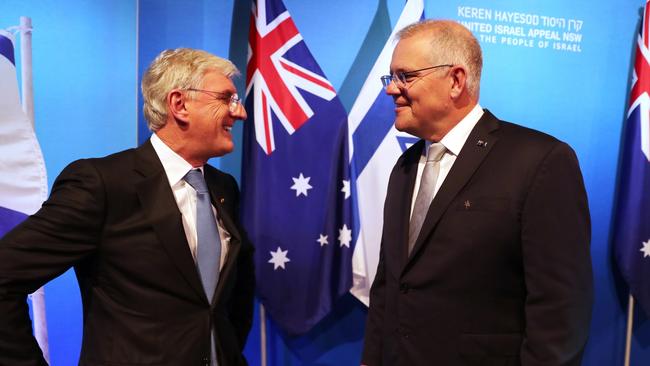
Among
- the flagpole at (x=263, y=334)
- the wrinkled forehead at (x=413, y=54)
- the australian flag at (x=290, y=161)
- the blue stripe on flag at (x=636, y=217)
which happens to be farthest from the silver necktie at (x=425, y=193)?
the blue stripe on flag at (x=636, y=217)

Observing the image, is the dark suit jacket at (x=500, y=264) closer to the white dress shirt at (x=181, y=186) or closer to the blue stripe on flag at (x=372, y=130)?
the white dress shirt at (x=181, y=186)

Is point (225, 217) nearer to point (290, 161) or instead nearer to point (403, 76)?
point (403, 76)

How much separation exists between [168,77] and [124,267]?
612 mm

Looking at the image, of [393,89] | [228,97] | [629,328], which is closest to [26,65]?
[228,97]

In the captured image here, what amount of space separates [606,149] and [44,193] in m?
3.12

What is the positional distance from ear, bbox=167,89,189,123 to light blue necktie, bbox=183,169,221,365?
171mm

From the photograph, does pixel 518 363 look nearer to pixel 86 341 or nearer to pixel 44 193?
pixel 86 341

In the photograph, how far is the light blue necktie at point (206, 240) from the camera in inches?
69.7

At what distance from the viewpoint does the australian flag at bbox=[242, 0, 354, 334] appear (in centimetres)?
304

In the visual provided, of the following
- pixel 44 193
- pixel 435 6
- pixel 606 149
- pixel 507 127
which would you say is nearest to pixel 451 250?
pixel 507 127

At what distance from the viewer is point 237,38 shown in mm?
3270

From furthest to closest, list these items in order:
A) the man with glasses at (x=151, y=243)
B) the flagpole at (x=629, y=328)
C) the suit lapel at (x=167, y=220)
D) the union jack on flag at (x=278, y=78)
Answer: the flagpole at (x=629, y=328)
the union jack on flag at (x=278, y=78)
the suit lapel at (x=167, y=220)
the man with glasses at (x=151, y=243)

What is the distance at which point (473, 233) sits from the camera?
1.71 m

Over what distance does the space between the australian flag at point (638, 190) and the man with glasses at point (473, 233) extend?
1.76 m
